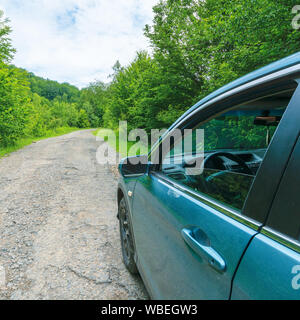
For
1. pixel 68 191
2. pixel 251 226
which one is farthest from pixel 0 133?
pixel 251 226

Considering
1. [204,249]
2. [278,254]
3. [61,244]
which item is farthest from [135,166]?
[61,244]

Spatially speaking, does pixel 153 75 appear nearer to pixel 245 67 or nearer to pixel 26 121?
pixel 245 67

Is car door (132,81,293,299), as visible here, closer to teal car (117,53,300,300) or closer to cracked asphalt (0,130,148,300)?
teal car (117,53,300,300)

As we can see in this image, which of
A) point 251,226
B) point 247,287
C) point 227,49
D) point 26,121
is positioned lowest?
point 247,287

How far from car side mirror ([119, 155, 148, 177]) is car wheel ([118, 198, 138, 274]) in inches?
19.1

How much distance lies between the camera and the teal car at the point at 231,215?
73cm

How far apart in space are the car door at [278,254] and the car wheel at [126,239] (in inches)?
59.8

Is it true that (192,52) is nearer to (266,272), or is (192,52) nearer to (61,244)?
(61,244)

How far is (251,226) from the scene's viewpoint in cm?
83

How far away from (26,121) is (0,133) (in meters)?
1.72

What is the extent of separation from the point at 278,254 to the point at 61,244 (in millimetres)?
2867

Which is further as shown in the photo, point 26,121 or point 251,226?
point 26,121

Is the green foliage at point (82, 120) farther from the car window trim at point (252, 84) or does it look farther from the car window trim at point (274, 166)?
the car window trim at point (274, 166)

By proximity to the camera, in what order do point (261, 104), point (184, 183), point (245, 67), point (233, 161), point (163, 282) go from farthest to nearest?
point (245, 67) → point (233, 161) → point (261, 104) → point (184, 183) → point (163, 282)
